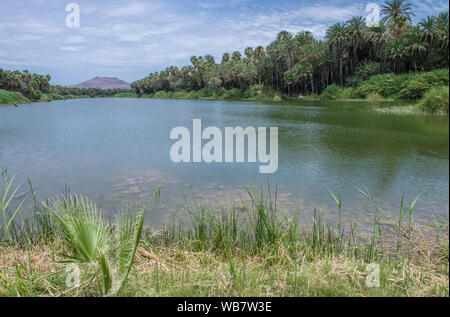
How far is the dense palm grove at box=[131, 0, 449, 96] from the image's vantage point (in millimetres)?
39188

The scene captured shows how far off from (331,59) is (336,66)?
7.46 ft

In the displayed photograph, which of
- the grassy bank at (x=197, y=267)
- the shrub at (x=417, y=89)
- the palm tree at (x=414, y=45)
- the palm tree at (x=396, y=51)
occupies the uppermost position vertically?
the palm tree at (x=396, y=51)

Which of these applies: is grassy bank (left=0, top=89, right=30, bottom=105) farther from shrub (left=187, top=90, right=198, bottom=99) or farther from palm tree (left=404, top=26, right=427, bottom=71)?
palm tree (left=404, top=26, right=427, bottom=71)

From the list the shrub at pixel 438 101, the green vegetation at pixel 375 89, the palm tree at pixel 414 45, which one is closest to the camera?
Result: the shrub at pixel 438 101

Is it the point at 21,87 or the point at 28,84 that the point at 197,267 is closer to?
the point at 21,87

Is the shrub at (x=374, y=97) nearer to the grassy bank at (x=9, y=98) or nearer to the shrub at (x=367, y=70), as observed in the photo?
the shrub at (x=367, y=70)

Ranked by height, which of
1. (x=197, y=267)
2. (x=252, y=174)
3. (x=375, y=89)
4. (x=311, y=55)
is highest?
(x=311, y=55)

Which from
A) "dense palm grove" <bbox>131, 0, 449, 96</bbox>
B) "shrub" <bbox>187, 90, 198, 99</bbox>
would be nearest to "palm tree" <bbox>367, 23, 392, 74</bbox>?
"dense palm grove" <bbox>131, 0, 449, 96</bbox>

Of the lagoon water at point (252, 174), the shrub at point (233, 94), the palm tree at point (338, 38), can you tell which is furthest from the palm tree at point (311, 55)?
the lagoon water at point (252, 174)

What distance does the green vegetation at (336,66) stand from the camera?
36562mm

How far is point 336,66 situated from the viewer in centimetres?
5491

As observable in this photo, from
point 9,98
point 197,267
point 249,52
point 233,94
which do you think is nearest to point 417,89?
point 197,267

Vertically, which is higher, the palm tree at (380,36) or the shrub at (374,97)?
the palm tree at (380,36)

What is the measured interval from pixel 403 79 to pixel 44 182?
38.9 metres
